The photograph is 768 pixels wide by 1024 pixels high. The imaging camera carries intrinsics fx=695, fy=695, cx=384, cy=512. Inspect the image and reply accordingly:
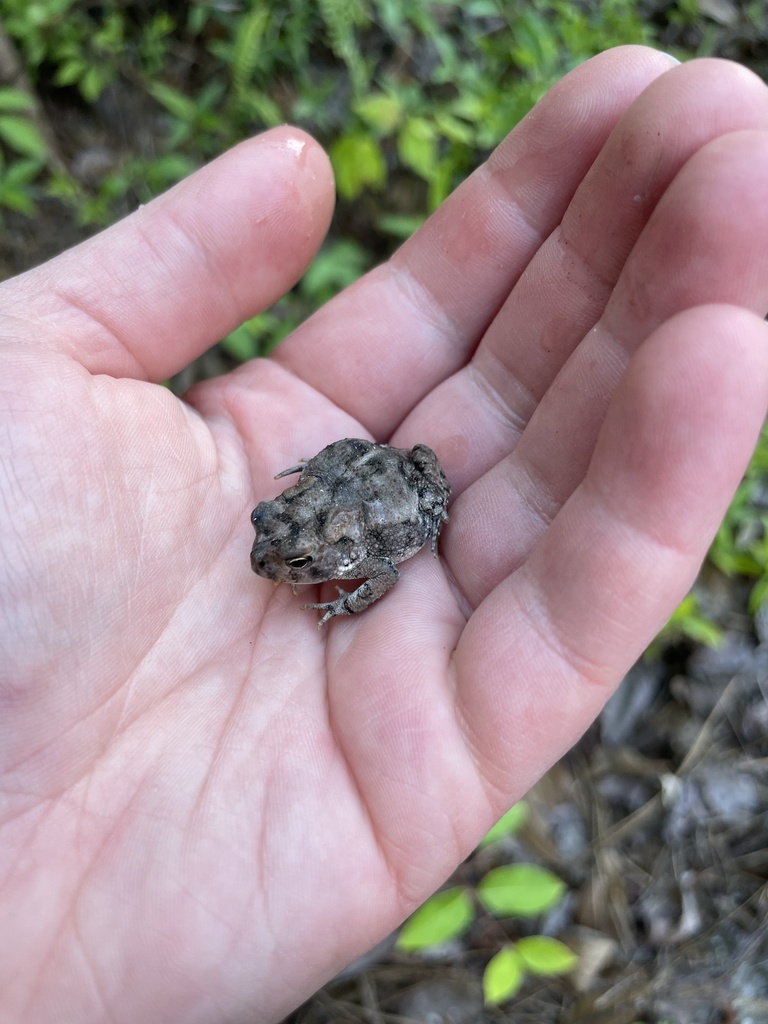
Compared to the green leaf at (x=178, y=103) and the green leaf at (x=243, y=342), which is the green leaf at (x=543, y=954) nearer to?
the green leaf at (x=243, y=342)

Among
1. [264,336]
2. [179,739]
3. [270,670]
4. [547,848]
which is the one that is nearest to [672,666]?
[547,848]

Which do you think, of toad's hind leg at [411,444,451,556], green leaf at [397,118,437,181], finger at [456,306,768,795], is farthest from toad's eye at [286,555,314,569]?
green leaf at [397,118,437,181]

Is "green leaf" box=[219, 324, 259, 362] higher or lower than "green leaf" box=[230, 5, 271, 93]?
lower

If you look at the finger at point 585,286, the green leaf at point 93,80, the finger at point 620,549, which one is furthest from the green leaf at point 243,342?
the finger at point 620,549

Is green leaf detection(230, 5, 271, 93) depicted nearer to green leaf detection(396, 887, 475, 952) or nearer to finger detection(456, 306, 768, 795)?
finger detection(456, 306, 768, 795)

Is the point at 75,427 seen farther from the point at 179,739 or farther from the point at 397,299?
the point at 397,299

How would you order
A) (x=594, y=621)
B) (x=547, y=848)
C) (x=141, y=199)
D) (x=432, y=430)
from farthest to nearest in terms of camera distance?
(x=141, y=199) → (x=547, y=848) → (x=432, y=430) → (x=594, y=621)
